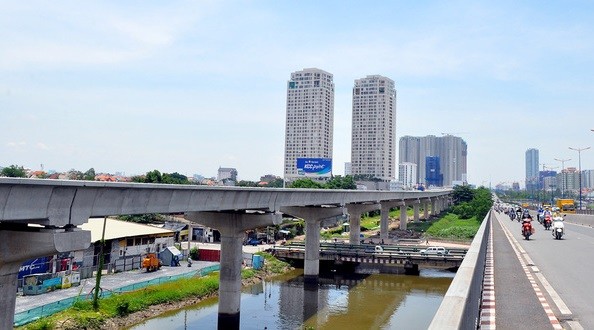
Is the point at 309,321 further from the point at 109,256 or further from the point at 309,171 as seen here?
the point at 309,171

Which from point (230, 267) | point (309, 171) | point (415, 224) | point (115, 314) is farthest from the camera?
point (415, 224)

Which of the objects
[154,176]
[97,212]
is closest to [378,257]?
[97,212]

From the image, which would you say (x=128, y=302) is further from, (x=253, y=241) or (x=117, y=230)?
(x=253, y=241)

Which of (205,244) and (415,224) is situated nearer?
(205,244)

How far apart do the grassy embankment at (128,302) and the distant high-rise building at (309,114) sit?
14695 cm

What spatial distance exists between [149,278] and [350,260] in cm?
2045

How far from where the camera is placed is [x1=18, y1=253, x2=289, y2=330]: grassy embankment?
2617 centimetres

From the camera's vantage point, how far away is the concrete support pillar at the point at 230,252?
3120cm

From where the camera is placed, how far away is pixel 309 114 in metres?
192

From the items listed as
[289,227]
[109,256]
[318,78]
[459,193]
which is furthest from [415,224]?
[318,78]

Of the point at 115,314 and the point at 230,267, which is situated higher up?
the point at 230,267

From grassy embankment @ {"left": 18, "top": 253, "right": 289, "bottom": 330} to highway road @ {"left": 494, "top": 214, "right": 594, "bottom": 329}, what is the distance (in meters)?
22.7

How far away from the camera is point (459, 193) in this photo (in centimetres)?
15388

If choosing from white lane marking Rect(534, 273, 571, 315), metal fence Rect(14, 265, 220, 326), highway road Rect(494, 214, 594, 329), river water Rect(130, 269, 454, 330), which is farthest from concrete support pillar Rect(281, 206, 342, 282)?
white lane marking Rect(534, 273, 571, 315)
